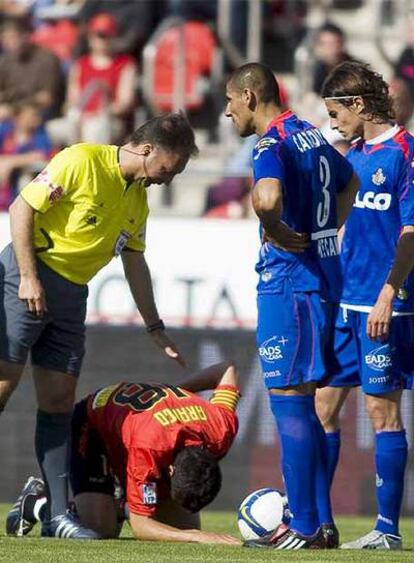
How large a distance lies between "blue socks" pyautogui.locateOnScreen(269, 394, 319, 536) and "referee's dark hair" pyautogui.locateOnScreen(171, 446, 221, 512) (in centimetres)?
35

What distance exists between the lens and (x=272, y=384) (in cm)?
693

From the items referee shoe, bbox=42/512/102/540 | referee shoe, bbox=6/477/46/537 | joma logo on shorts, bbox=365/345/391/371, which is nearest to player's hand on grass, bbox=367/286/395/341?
joma logo on shorts, bbox=365/345/391/371

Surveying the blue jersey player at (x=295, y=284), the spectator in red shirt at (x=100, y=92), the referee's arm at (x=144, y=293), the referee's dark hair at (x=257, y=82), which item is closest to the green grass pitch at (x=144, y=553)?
the blue jersey player at (x=295, y=284)

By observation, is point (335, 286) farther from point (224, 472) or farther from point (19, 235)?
point (224, 472)

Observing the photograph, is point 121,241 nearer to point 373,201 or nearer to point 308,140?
point 308,140

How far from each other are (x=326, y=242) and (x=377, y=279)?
812 millimetres

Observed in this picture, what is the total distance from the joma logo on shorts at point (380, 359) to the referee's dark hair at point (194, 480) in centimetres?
99

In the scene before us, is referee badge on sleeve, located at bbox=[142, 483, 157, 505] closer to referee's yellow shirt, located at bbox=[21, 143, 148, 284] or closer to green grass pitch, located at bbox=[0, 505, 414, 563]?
green grass pitch, located at bbox=[0, 505, 414, 563]

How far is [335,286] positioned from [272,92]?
Answer: 0.91m

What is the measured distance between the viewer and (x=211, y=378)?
8.05 m

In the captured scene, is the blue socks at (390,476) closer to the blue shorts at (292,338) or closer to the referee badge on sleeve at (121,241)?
the blue shorts at (292,338)

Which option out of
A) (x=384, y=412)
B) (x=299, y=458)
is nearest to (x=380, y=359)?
(x=384, y=412)

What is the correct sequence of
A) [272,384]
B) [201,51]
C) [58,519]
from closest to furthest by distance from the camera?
1. [272,384]
2. [58,519]
3. [201,51]

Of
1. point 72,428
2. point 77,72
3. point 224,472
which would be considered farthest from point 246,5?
point 72,428
